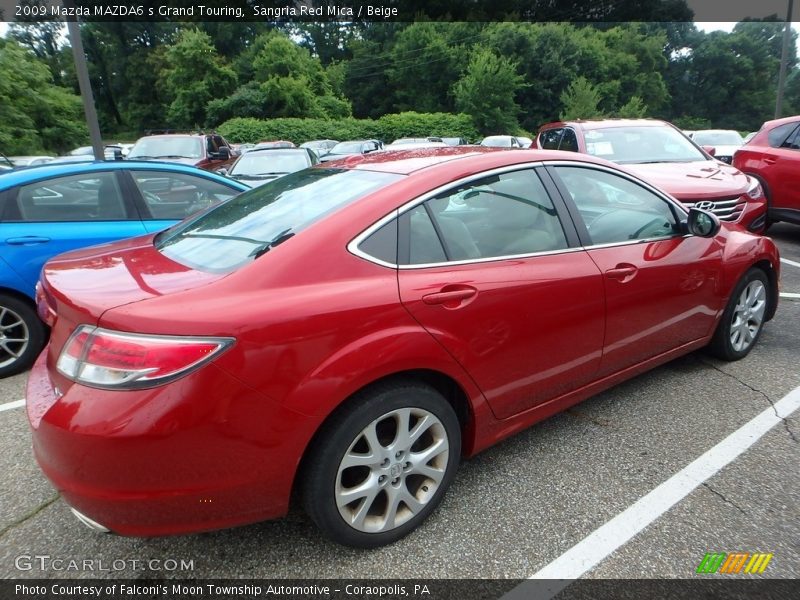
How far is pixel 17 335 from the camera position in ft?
12.7

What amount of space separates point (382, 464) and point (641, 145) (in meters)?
6.14

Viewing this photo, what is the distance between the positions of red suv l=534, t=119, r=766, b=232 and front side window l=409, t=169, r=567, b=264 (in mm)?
3123

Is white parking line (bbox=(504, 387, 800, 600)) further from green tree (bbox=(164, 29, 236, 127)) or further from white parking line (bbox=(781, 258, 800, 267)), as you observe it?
green tree (bbox=(164, 29, 236, 127))

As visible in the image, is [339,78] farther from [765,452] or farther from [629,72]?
[765,452]

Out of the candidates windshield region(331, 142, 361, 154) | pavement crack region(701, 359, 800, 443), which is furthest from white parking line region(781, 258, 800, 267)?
windshield region(331, 142, 361, 154)

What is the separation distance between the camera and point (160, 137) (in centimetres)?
1123

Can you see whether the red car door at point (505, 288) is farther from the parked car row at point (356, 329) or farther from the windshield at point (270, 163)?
the windshield at point (270, 163)

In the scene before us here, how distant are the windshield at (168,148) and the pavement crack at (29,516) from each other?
9299 millimetres

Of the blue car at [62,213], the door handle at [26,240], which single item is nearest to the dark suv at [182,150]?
the blue car at [62,213]

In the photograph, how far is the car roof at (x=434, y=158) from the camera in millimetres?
2578

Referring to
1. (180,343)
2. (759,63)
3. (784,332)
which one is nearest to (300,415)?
(180,343)

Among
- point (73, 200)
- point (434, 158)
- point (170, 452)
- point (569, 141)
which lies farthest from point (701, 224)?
point (73, 200)

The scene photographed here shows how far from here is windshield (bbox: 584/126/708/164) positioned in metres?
6.68

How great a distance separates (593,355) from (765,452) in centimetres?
100
